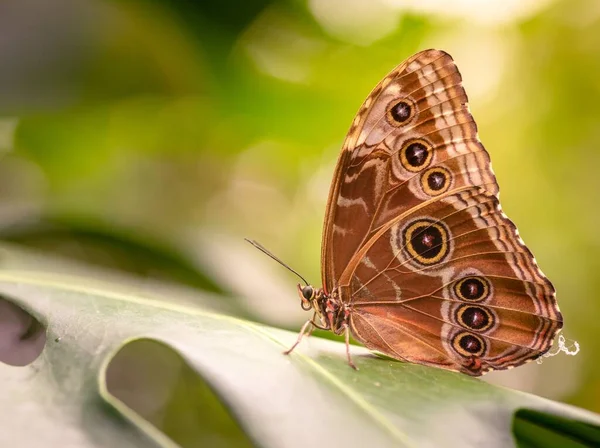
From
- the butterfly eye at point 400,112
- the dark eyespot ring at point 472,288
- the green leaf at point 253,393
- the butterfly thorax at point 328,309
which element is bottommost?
the green leaf at point 253,393

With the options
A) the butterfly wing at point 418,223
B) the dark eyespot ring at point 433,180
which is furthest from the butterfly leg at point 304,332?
the dark eyespot ring at point 433,180

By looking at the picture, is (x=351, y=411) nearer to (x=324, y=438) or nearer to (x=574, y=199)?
(x=324, y=438)

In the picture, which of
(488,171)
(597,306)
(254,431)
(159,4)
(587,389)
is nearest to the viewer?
(254,431)

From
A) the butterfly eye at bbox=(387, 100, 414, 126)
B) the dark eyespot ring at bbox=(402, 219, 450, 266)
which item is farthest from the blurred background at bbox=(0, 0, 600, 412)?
the butterfly eye at bbox=(387, 100, 414, 126)

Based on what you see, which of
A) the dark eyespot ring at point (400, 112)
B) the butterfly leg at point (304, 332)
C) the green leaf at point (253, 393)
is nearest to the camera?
the green leaf at point (253, 393)

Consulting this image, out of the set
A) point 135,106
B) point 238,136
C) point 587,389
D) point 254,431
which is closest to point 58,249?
point 135,106

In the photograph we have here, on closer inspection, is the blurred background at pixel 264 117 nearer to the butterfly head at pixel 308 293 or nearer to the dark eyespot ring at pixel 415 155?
the butterfly head at pixel 308 293
